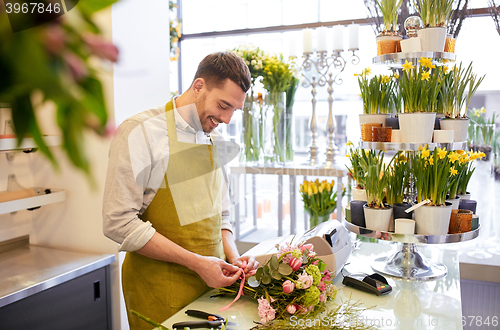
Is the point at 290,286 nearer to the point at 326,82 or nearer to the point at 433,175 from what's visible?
the point at 433,175

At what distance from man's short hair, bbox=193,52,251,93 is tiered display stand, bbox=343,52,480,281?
0.65m

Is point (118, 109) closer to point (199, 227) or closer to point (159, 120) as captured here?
point (159, 120)

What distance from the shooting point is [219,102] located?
147 centimetres

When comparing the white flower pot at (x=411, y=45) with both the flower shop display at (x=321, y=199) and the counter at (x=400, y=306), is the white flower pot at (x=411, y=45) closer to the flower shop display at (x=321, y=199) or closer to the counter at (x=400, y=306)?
the counter at (x=400, y=306)

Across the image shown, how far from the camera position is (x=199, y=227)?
1491mm

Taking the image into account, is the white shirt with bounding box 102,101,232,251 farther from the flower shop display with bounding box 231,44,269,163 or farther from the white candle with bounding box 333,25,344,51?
the white candle with bounding box 333,25,344,51

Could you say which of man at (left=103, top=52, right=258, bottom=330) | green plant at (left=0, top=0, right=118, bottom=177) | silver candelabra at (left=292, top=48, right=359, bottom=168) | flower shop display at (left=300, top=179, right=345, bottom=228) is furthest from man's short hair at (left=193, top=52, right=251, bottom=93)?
silver candelabra at (left=292, top=48, right=359, bottom=168)

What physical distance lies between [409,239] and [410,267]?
192 mm

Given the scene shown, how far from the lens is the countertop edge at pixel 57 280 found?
1.59 meters

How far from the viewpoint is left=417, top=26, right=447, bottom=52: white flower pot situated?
5.57 ft

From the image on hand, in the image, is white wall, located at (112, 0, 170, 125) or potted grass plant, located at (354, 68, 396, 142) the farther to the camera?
white wall, located at (112, 0, 170, 125)

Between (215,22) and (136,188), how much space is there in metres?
3.13

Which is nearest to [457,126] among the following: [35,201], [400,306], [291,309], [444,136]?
[444,136]

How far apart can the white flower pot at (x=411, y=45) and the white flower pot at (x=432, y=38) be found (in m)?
0.03
